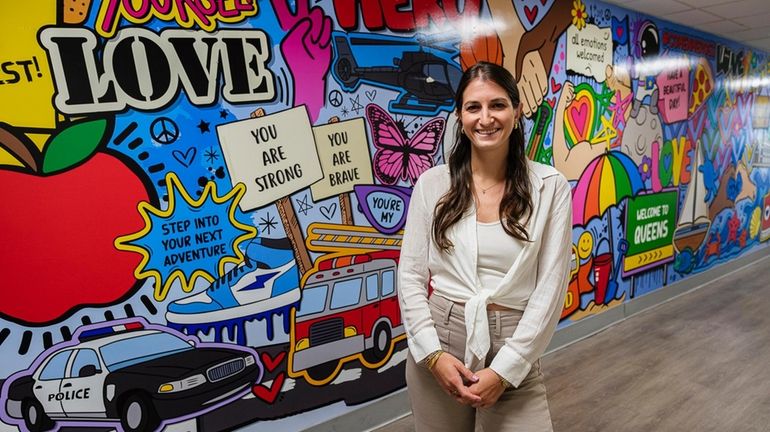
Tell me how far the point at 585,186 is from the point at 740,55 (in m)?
3.53

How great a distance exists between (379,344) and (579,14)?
2801 millimetres

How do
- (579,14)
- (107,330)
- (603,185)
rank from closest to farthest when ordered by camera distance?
(107,330)
(579,14)
(603,185)

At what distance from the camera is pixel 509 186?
1.41 m

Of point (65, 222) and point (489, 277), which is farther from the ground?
point (65, 222)

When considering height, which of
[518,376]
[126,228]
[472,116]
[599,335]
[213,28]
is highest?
[213,28]

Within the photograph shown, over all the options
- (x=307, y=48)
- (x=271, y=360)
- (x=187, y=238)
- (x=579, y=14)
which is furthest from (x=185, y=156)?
(x=579, y=14)

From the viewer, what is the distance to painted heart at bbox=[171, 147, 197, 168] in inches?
82.4

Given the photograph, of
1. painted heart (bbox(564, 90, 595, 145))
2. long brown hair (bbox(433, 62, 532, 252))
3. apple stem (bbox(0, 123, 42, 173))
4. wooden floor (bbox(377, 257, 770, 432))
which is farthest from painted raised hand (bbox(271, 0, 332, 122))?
painted heart (bbox(564, 90, 595, 145))

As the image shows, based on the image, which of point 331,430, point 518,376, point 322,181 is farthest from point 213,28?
point 331,430

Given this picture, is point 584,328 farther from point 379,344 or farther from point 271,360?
point 271,360

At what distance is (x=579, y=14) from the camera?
3814mm

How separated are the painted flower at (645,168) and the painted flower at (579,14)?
1.47 meters

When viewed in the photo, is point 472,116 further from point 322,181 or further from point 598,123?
point 598,123

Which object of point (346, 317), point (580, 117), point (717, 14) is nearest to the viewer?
point (346, 317)
